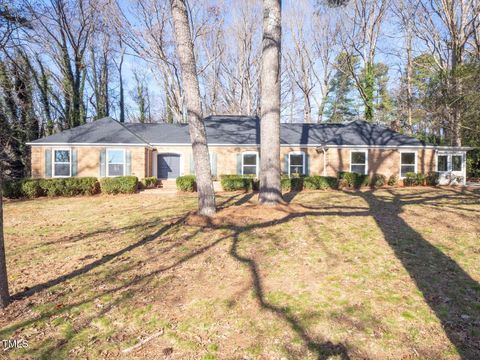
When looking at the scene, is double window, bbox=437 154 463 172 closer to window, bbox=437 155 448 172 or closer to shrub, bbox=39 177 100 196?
window, bbox=437 155 448 172

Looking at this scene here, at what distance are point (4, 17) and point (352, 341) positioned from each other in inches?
363

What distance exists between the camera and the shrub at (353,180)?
1540cm

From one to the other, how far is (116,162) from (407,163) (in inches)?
656

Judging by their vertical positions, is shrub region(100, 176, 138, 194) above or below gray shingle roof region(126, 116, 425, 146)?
below

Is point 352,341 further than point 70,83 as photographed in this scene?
No

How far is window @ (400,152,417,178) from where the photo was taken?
58.6 ft

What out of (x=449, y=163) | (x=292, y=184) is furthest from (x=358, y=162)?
(x=292, y=184)

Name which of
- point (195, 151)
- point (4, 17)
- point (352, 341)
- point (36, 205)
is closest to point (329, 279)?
point (352, 341)

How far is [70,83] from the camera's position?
25297 millimetres

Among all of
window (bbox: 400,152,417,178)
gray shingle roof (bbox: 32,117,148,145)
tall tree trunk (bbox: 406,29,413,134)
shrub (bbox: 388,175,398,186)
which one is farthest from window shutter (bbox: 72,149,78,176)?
tall tree trunk (bbox: 406,29,413,134)

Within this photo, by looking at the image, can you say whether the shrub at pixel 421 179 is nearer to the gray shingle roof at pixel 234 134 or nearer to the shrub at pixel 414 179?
the shrub at pixel 414 179

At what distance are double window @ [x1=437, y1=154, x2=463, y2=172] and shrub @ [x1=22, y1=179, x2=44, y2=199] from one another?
70.4 feet

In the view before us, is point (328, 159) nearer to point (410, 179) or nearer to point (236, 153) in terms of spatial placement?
point (410, 179)

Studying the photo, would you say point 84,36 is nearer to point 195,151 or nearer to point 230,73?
point 230,73
